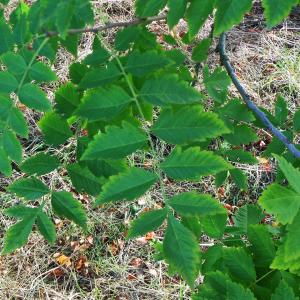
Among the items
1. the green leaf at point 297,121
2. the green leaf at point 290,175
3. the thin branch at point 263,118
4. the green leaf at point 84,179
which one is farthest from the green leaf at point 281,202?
the green leaf at point 297,121

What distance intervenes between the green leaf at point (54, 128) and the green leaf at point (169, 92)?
349mm

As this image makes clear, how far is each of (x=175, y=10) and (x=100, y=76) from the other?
27cm

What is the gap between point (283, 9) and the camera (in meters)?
0.99

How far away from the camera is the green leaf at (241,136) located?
5.47ft

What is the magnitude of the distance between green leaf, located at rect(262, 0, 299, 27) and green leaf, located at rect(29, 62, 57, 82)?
2.10ft

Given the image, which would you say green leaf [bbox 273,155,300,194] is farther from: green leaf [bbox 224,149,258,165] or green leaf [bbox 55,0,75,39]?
green leaf [bbox 224,149,258,165]

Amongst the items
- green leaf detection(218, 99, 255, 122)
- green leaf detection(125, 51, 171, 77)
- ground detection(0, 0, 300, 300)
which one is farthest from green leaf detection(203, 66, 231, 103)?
ground detection(0, 0, 300, 300)

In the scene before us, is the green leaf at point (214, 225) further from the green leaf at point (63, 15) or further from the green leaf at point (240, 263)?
the green leaf at point (63, 15)

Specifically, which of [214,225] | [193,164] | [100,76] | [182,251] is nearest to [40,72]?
[100,76]

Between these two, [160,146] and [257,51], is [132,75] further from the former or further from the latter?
[257,51]

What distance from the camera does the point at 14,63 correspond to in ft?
4.38

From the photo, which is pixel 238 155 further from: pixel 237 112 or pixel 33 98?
pixel 33 98

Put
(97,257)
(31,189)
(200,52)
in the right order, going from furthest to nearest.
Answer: (97,257), (200,52), (31,189)

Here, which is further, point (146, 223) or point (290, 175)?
point (146, 223)
